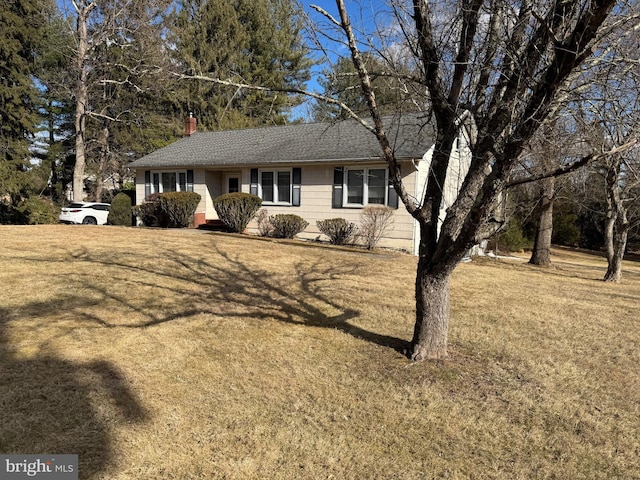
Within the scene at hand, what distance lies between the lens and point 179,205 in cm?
1612

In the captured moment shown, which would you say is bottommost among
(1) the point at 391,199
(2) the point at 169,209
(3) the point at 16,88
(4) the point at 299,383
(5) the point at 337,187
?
(4) the point at 299,383

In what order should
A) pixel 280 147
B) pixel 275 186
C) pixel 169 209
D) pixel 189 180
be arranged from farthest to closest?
1. pixel 189 180
2. pixel 280 147
3. pixel 169 209
4. pixel 275 186

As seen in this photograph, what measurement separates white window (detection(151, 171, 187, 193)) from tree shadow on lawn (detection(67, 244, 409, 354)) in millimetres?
9848

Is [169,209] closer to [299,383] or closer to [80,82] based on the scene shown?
[80,82]

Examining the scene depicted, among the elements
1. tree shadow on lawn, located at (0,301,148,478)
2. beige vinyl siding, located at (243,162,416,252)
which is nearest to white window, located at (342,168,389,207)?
beige vinyl siding, located at (243,162,416,252)

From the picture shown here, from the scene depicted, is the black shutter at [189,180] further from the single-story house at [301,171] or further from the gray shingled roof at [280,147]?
the gray shingled roof at [280,147]

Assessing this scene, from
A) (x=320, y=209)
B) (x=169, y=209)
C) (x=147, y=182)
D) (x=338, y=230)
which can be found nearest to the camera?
(x=338, y=230)

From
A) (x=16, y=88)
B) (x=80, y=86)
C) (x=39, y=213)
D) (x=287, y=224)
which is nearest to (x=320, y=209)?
(x=287, y=224)

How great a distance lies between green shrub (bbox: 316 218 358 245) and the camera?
44.1ft

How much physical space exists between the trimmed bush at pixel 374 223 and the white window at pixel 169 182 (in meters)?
9.48

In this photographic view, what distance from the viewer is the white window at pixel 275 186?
15.6 metres

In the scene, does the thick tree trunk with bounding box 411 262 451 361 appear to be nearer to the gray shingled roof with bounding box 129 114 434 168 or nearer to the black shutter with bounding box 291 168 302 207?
the gray shingled roof with bounding box 129 114 434 168

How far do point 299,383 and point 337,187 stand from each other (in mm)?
11082

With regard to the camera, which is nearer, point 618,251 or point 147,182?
point 618,251
